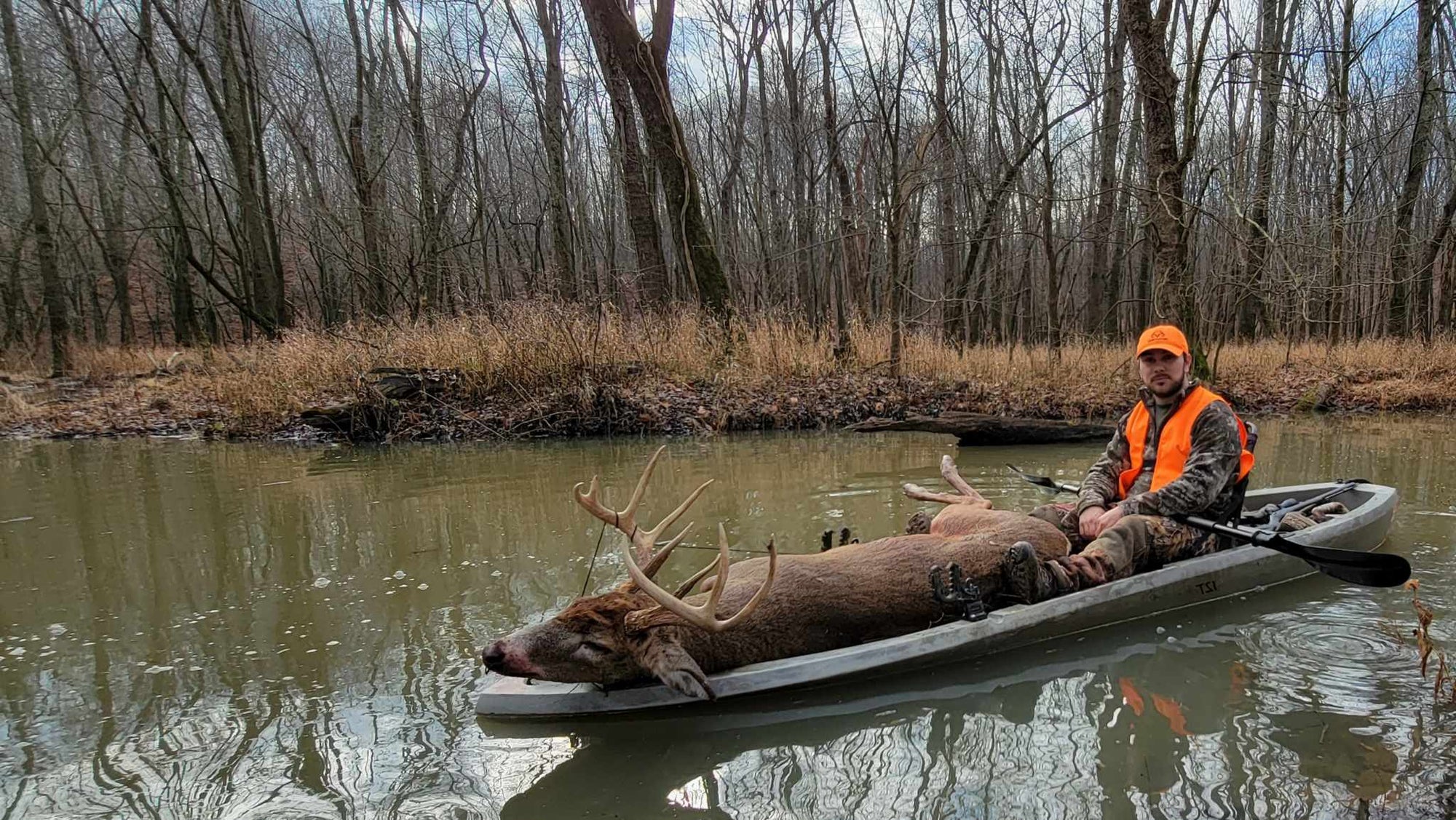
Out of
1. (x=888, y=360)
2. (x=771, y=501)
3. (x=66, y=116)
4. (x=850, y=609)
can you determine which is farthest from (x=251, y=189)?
(x=850, y=609)

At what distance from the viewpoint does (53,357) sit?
1700 cm

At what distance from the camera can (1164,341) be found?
4555 mm

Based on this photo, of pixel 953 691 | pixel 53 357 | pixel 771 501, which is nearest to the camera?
pixel 953 691

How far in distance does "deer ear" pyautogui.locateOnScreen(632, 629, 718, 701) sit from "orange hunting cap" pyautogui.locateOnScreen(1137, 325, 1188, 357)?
10.3ft

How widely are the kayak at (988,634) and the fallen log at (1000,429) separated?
4910mm

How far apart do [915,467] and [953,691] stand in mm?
5258

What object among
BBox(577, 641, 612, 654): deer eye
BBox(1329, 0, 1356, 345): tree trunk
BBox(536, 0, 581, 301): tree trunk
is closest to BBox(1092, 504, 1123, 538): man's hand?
BBox(577, 641, 612, 654): deer eye

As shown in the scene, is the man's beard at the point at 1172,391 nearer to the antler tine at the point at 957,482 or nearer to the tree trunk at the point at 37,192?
the antler tine at the point at 957,482

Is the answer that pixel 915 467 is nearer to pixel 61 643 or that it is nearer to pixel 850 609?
pixel 850 609

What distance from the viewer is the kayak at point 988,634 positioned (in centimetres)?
312

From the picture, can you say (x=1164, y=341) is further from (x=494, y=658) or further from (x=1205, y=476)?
(x=494, y=658)

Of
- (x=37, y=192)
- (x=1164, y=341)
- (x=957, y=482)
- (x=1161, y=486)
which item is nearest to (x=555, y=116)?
(x=37, y=192)

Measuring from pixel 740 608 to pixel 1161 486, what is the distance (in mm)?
2664

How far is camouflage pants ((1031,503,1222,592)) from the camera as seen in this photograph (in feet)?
13.0
